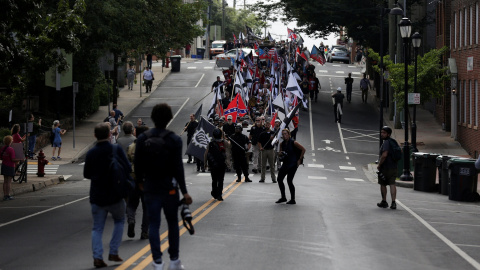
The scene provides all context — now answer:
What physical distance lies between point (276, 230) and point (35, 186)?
13.1 m

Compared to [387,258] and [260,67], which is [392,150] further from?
[260,67]

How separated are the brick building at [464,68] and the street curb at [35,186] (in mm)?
17033

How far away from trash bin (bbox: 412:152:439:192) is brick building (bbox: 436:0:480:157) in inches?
398

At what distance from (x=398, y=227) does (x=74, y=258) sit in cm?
635

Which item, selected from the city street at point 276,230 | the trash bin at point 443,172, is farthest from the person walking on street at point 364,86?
the trash bin at point 443,172

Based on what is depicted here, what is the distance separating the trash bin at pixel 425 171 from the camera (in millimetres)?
25109

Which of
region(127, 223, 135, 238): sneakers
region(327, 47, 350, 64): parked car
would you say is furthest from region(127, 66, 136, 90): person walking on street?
region(127, 223, 135, 238): sneakers

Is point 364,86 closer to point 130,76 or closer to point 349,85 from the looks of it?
point 349,85

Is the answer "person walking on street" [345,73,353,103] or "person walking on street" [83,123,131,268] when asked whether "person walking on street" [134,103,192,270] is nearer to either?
"person walking on street" [83,123,131,268]

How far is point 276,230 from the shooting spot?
46.8 ft

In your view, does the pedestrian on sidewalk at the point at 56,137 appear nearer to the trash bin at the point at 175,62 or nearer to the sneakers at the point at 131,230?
the sneakers at the point at 131,230

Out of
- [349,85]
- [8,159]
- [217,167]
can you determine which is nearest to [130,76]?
[349,85]

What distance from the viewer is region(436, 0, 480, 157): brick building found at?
1436 inches

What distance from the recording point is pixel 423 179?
2542 cm
